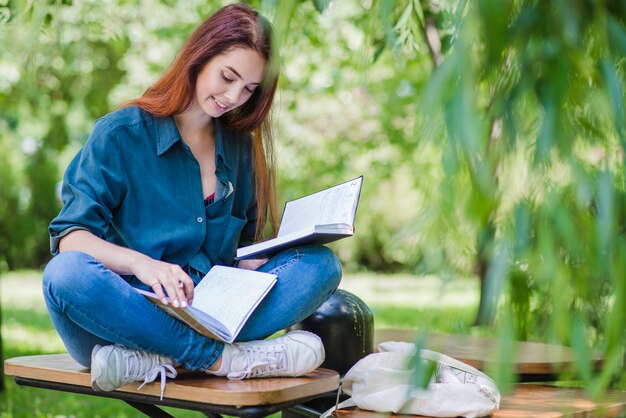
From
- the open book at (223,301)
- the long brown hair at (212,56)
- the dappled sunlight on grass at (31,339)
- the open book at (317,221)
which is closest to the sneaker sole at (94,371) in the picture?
the open book at (223,301)

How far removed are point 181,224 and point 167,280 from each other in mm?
395

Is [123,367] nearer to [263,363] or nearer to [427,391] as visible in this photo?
[263,363]

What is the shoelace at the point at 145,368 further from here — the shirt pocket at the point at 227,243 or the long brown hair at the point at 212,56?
the long brown hair at the point at 212,56

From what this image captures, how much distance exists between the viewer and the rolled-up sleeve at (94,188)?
2119 millimetres

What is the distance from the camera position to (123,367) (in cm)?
199

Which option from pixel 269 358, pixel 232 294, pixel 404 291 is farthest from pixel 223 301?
pixel 404 291

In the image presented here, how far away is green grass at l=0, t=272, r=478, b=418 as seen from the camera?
3.34 ft

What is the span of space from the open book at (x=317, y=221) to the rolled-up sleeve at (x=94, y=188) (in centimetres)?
37

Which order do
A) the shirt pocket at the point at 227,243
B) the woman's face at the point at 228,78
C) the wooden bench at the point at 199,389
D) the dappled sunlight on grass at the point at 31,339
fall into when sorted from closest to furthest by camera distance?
the wooden bench at the point at 199,389
the woman's face at the point at 228,78
the shirt pocket at the point at 227,243
the dappled sunlight on grass at the point at 31,339

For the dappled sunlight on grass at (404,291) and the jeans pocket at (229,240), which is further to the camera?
the jeans pocket at (229,240)

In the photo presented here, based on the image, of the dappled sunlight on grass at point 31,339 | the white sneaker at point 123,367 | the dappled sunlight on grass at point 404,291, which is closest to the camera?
the dappled sunlight on grass at point 404,291

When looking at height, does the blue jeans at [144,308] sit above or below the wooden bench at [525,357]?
above

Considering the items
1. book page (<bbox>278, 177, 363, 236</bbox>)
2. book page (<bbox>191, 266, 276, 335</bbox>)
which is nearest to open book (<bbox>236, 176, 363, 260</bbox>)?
book page (<bbox>278, 177, 363, 236</bbox>)

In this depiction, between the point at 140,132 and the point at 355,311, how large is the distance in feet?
2.74
